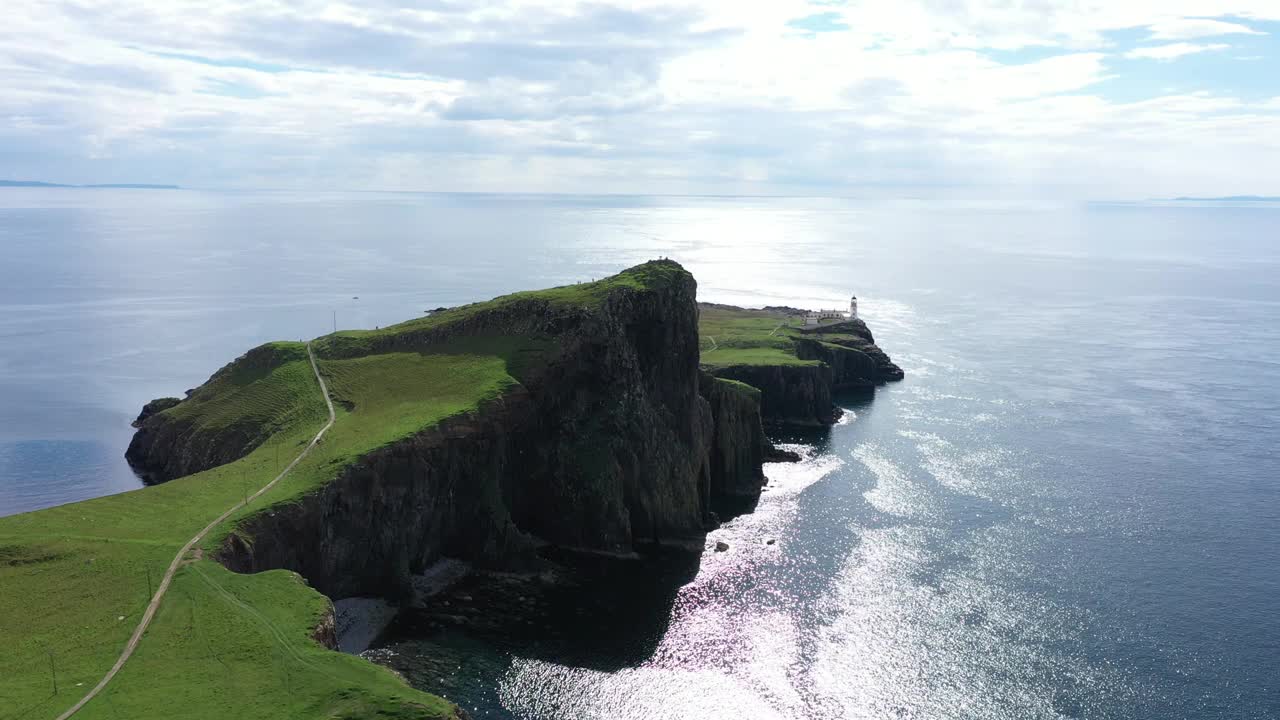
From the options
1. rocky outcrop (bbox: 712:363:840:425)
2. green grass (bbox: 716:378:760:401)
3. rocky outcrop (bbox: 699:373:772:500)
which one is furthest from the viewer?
rocky outcrop (bbox: 712:363:840:425)

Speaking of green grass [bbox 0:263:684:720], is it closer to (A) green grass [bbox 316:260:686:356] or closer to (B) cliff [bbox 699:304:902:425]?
(A) green grass [bbox 316:260:686:356]

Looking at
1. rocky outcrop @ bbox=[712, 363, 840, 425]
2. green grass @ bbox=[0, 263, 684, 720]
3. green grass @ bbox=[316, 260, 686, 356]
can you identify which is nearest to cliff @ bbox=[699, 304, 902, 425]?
rocky outcrop @ bbox=[712, 363, 840, 425]

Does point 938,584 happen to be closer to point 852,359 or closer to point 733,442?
point 733,442

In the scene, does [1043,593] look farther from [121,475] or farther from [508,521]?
[121,475]

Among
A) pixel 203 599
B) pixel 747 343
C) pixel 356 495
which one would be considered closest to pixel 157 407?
pixel 356 495

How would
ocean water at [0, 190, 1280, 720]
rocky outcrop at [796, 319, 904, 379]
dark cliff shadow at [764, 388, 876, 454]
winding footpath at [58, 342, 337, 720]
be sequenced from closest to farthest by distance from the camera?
1. winding footpath at [58, 342, 337, 720]
2. ocean water at [0, 190, 1280, 720]
3. dark cliff shadow at [764, 388, 876, 454]
4. rocky outcrop at [796, 319, 904, 379]

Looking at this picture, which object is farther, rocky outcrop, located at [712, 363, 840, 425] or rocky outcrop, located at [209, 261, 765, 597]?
rocky outcrop, located at [712, 363, 840, 425]
